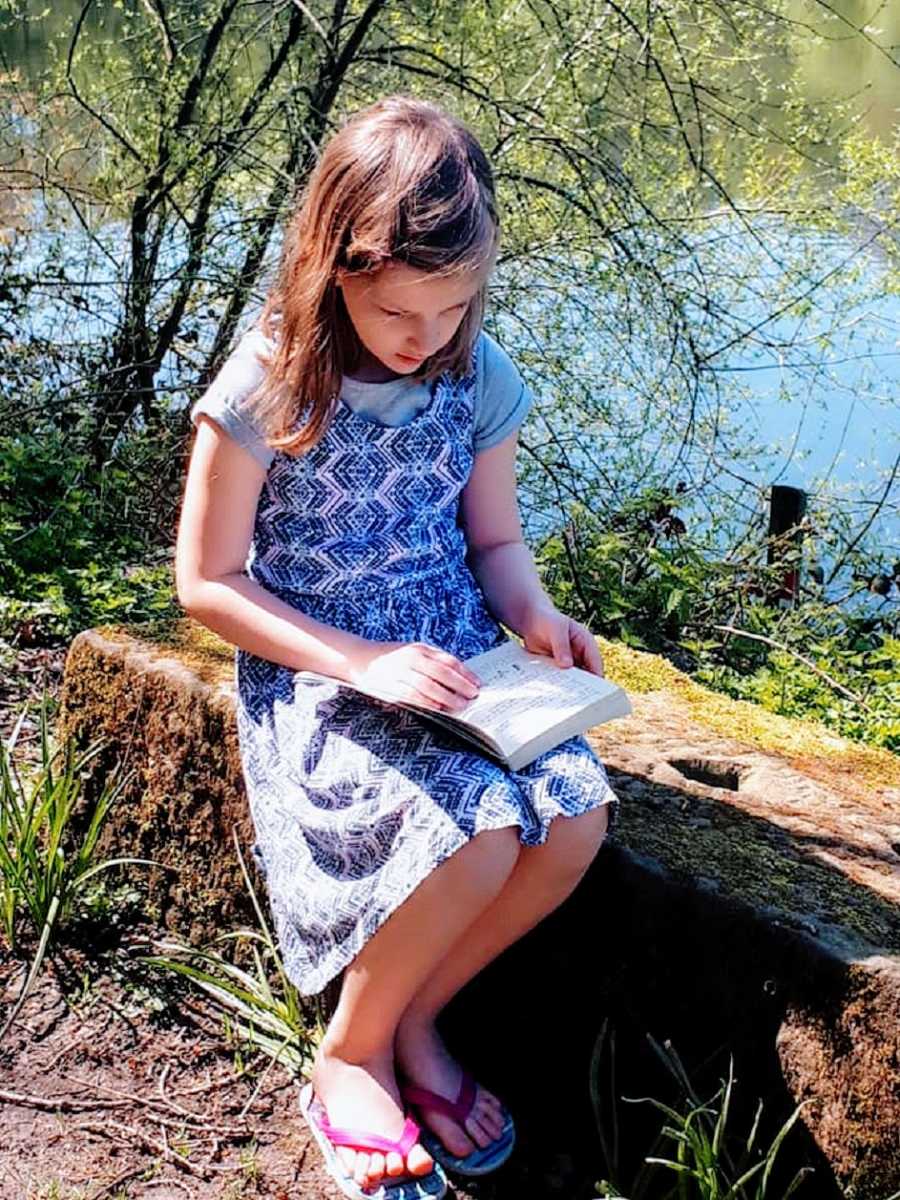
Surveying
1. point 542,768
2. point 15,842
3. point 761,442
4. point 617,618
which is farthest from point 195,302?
point 542,768

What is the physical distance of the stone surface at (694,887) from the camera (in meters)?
1.84

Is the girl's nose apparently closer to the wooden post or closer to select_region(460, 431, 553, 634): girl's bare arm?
select_region(460, 431, 553, 634): girl's bare arm

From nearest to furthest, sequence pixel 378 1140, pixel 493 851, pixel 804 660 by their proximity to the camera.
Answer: pixel 493 851 < pixel 378 1140 < pixel 804 660

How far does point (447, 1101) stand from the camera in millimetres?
2043

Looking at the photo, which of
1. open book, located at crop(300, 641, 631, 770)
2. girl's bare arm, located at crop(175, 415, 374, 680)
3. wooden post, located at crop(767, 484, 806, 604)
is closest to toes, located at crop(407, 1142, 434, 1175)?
open book, located at crop(300, 641, 631, 770)

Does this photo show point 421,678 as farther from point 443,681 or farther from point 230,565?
point 230,565

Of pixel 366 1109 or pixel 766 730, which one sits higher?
pixel 766 730

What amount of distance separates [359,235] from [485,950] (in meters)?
1.00

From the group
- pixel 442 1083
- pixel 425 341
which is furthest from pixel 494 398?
pixel 442 1083

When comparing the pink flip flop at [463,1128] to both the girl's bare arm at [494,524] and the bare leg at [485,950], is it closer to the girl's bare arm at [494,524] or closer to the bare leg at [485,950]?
the bare leg at [485,950]

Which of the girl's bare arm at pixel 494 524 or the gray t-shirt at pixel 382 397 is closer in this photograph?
the gray t-shirt at pixel 382 397

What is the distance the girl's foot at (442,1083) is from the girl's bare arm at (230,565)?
0.55 meters

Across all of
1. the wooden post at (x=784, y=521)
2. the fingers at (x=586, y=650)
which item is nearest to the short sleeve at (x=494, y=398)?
the fingers at (x=586, y=650)

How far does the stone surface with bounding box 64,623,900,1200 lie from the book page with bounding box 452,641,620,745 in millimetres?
248
